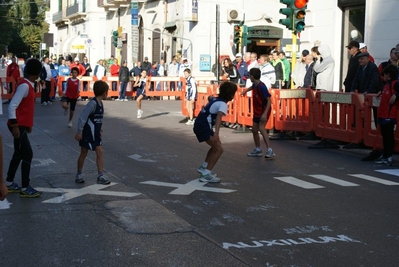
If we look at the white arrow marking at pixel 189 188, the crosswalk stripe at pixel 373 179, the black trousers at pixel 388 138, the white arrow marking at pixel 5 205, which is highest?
the black trousers at pixel 388 138

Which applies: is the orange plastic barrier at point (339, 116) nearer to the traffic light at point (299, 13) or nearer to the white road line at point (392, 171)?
the white road line at point (392, 171)

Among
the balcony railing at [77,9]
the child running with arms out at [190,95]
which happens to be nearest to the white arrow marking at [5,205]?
the child running with arms out at [190,95]

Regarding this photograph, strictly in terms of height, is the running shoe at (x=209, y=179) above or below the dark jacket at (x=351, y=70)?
below

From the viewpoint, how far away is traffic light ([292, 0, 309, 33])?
18656 millimetres

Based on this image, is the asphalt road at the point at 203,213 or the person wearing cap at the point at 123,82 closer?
the asphalt road at the point at 203,213

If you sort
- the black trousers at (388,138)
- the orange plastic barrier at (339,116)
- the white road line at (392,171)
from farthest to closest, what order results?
the orange plastic barrier at (339,116)
the black trousers at (388,138)
the white road line at (392,171)

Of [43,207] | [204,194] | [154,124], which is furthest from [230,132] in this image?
[43,207]

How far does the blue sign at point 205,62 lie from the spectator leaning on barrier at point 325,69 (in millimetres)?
21460

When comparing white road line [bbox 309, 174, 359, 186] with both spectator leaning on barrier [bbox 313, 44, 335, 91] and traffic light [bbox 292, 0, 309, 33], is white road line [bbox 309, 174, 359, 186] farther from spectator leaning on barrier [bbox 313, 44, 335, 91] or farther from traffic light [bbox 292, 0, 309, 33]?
traffic light [bbox 292, 0, 309, 33]

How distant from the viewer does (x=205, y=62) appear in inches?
1513

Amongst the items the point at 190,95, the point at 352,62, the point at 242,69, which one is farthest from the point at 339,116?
the point at 242,69

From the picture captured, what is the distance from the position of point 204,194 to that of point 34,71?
2.63 metres

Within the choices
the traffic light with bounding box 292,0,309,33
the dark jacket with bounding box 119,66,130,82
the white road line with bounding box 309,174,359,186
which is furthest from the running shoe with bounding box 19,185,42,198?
the dark jacket with bounding box 119,66,130,82

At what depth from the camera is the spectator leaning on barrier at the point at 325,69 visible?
1656 centimetres
